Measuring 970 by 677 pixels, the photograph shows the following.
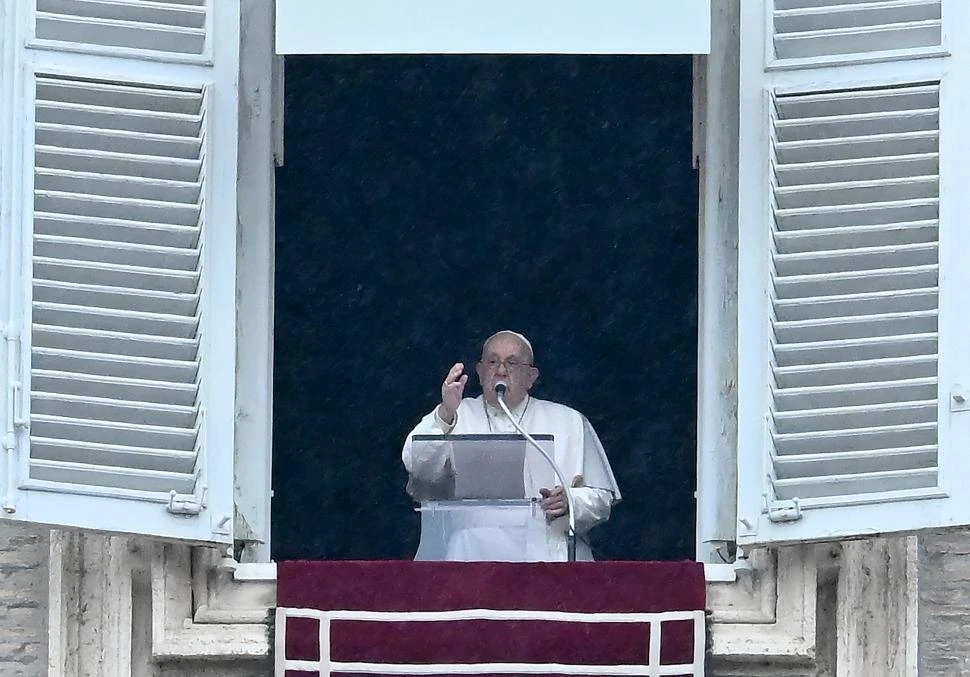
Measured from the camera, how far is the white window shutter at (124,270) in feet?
22.6

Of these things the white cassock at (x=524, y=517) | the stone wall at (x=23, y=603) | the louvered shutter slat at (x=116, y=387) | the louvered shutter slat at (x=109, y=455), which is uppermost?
the louvered shutter slat at (x=116, y=387)

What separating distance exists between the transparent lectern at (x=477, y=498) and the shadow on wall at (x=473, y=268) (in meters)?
2.88

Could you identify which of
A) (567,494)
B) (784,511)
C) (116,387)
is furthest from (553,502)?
(116,387)

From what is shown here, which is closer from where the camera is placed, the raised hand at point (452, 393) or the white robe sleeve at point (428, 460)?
the white robe sleeve at point (428, 460)

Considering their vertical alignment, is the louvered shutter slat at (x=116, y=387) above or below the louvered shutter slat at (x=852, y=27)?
below

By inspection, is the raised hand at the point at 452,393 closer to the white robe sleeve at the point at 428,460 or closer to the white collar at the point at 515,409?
the white robe sleeve at the point at 428,460

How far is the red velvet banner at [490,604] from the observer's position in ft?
22.9

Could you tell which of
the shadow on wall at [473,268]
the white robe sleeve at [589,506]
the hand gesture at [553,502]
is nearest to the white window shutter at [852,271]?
the hand gesture at [553,502]

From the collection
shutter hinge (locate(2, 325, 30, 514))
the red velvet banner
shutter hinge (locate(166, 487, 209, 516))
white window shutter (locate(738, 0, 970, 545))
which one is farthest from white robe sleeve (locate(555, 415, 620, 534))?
shutter hinge (locate(2, 325, 30, 514))

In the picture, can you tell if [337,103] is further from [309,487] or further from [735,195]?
[735,195]

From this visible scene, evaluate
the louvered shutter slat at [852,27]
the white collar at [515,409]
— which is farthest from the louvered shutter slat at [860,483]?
the white collar at [515,409]

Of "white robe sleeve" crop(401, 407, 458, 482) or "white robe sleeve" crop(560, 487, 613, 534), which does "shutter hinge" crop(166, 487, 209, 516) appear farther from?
"white robe sleeve" crop(560, 487, 613, 534)

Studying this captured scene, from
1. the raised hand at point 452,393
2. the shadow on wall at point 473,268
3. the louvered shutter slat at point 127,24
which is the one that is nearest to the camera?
the louvered shutter slat at point 127,24

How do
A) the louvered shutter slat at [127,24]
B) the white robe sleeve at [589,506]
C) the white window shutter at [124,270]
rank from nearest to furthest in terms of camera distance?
the white window shutter at [124,270]
the louvered shutter slat at [127,24]
the white robe sleeve at [589,506]
